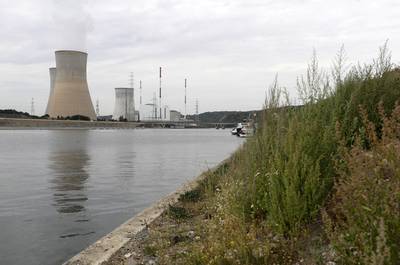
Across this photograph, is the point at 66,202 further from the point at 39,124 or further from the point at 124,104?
the point at 124,104

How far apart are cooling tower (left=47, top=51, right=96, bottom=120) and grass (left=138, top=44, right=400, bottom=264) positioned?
3046 inches

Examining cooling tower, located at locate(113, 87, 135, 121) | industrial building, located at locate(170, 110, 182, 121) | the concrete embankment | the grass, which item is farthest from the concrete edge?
industrial building, located at locate(170, 110, 182, 121)

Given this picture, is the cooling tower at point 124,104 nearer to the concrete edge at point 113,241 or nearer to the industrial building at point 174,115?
the industrial building at point 174,115

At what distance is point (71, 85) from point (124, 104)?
5269cm

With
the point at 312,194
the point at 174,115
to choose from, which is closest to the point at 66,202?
the point at 312,194

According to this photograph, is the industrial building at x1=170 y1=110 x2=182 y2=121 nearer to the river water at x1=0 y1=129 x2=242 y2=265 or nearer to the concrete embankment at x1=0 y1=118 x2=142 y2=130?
the concrete embankment at x1=0 y1=118 x2=142 y2=130

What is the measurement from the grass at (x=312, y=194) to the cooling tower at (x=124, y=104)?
122 meters

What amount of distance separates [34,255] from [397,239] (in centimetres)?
498

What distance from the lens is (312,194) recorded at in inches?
181

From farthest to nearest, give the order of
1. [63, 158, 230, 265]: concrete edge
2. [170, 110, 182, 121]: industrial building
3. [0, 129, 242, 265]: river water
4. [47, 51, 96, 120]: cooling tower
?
[170, 110, 182, 121]: industrial building
[47, 51, 96, 120]: cooling tower
[0, 129, 242, 265]: river water
[63, 158, 230, 265]: concrete edge

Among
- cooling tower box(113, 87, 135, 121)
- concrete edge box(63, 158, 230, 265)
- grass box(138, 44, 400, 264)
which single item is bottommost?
concrete edge box(63, 158, 230, 265)

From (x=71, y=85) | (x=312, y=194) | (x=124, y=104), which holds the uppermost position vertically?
(x=71, y=85)

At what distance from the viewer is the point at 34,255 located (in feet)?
21.0

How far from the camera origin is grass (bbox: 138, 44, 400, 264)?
10.9 feet
